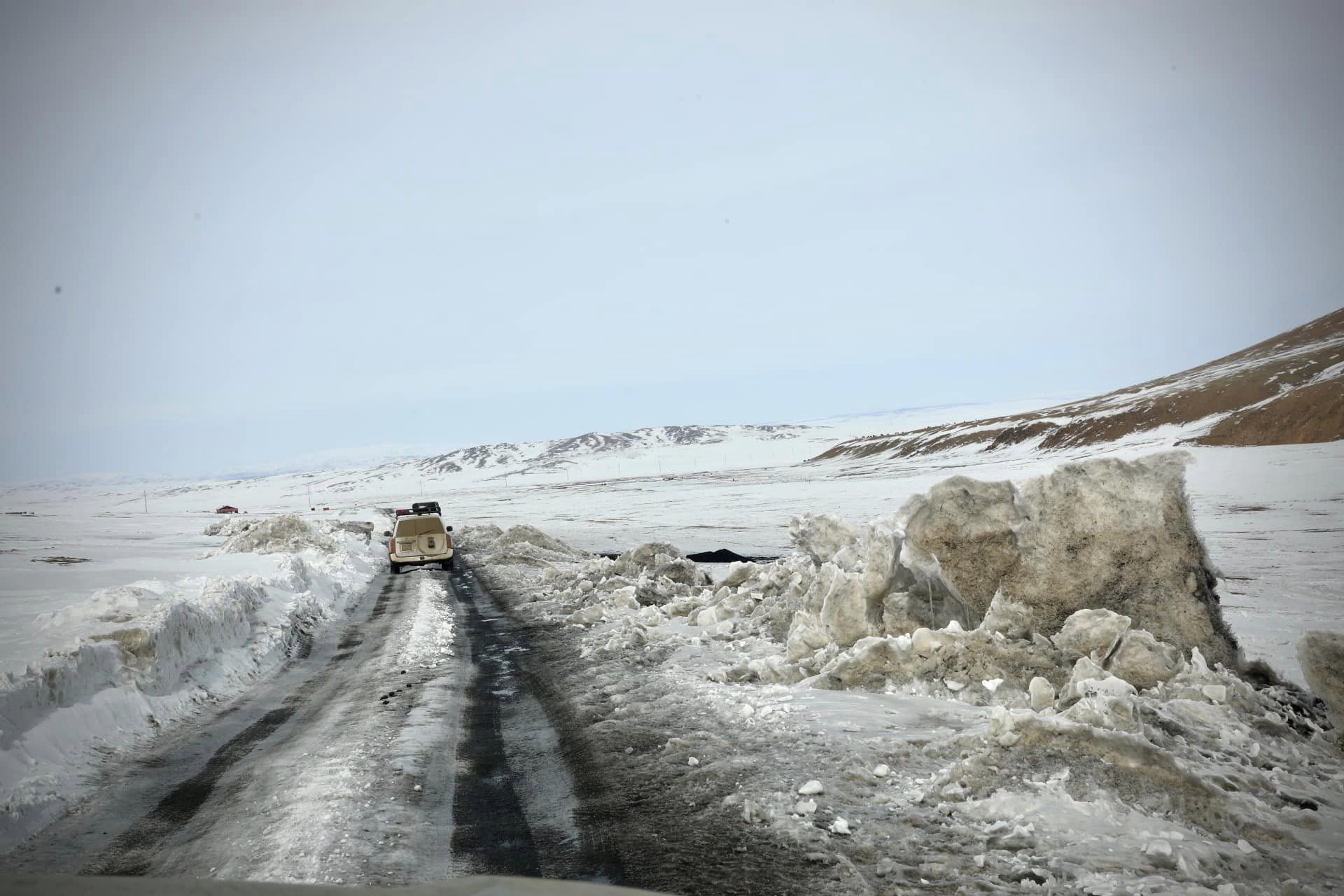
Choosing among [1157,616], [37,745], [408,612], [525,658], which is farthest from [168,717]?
[1157,616]

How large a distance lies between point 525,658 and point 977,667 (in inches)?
254

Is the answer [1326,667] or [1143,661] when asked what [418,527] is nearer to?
[1143,661]

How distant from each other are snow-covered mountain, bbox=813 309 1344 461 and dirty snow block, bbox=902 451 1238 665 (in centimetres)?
6318

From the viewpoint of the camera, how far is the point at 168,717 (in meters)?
7.93

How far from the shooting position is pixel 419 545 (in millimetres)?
25250

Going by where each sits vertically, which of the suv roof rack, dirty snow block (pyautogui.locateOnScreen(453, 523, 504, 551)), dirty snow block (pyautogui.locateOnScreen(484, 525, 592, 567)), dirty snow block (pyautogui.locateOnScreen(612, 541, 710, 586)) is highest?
the suv roof rack

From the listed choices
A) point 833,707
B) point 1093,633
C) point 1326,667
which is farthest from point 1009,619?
point 1326,667

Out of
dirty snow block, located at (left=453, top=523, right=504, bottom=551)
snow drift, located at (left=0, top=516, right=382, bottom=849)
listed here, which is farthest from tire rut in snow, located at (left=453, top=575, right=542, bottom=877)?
dirty snow block, located at (left=453, top=523, right=504, bottom=551)

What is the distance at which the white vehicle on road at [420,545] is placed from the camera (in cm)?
2514

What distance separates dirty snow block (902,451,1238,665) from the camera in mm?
7027

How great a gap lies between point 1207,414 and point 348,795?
4078 inches

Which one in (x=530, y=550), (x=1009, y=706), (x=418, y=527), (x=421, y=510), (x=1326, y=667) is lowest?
(x=530, y=550)

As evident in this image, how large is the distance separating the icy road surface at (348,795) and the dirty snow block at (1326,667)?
524cm

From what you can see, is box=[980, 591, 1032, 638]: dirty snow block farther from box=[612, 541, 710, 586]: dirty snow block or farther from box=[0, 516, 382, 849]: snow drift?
box=[612, 541, 710, 586]: dirty snow block
